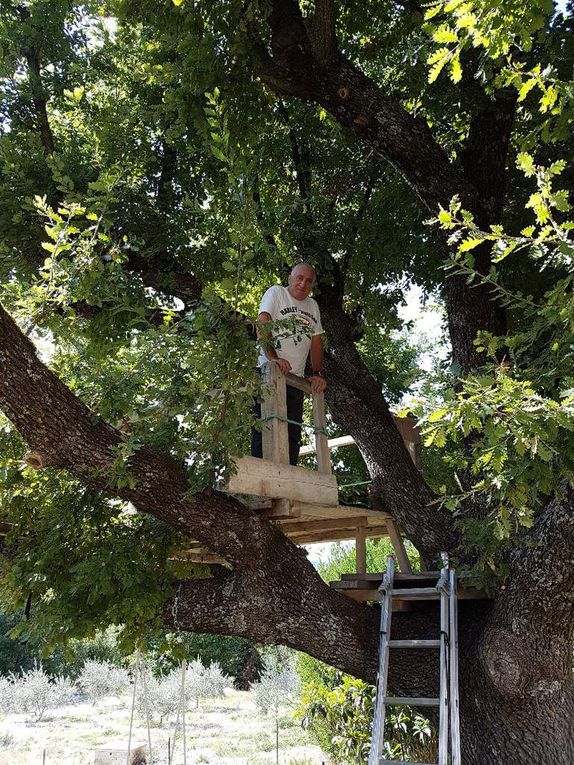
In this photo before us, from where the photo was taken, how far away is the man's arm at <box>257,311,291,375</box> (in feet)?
13.1

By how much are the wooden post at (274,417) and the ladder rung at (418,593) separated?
1.30m

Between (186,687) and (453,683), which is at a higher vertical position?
(453,683)

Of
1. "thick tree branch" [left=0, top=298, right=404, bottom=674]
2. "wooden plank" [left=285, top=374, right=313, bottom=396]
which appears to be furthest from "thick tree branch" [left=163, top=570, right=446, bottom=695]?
"wooden plank" [left=285, top=374, right=313, bottom=396]

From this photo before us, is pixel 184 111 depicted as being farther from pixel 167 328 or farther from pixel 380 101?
pixel 167 328

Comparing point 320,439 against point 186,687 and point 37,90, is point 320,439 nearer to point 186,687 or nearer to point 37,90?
point 37,90

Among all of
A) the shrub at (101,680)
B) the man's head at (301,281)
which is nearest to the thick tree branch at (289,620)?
the man's head at (301,281)

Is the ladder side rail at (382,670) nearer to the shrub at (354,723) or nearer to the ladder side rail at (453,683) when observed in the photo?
the ladder side rail at (453,683)

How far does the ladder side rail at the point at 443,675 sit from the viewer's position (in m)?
4.13

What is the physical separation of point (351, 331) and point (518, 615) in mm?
3000

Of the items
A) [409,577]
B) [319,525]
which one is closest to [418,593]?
[409,577]

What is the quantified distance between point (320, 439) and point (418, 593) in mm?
1250

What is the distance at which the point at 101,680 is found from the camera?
17.1 metres

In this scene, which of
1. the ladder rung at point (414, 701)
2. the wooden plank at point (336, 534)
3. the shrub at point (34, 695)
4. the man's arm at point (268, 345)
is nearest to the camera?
the man's arm at point (268, 345)

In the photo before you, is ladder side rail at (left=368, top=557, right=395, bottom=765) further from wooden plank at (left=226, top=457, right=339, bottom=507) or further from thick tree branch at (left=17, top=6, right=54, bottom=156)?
thick tree branch at (left=17, top=6, right=54, bottom=156)
